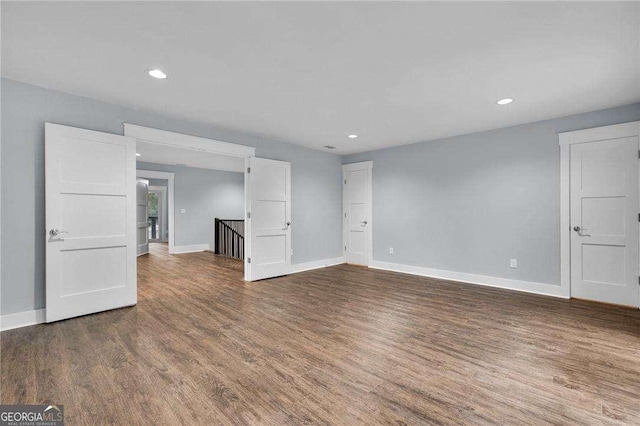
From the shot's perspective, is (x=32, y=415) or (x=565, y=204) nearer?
(x=32, y=415)

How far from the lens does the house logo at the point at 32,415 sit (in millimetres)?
1646

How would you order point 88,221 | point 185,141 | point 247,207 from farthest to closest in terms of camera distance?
point 247,207 → point 185,141 → point 88,221

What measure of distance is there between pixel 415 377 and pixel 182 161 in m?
7.80

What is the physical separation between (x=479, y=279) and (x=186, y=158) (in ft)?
22.8

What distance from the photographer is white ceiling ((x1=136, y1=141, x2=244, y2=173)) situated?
6.33 meters

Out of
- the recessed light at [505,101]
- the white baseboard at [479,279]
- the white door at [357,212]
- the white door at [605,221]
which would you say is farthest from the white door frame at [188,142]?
the white door at [605,221]

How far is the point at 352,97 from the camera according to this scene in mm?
3389

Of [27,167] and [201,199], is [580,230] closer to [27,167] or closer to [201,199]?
[27,167]

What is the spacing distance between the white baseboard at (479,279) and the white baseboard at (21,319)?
16.7 feet

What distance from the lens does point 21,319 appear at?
2.94 m

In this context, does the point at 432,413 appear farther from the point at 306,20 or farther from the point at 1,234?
the point at 1,234

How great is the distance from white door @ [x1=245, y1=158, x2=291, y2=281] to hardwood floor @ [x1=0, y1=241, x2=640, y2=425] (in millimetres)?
1244

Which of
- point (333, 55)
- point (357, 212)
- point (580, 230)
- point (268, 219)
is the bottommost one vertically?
point (580, 230)

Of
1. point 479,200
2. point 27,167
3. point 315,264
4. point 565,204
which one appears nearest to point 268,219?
point 315,264
